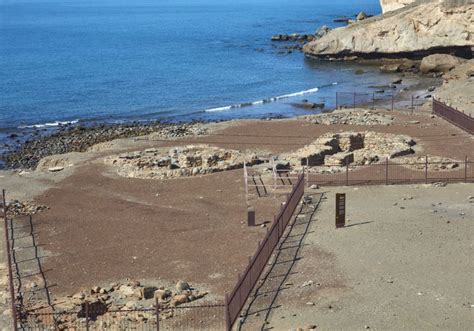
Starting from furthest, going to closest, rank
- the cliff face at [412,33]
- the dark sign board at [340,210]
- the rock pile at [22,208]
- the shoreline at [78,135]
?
1. the cliff face at [412,33]
2. the shoreline at [78,135]
3. the rock pile at [22,208]
4. the dark sign board at [340,210]

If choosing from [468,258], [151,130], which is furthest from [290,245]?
[151,130]

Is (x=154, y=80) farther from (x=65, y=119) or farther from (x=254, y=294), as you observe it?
(x=254, y=294)

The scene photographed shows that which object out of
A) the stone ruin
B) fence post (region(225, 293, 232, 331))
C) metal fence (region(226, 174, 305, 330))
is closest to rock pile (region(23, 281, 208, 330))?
metal fence (region(226, 174, 305, 330))

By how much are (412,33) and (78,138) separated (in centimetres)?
4426

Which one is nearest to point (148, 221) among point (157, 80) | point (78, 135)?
point (78, 135)

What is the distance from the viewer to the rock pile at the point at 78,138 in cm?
4769

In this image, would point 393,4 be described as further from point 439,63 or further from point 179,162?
point 179,162

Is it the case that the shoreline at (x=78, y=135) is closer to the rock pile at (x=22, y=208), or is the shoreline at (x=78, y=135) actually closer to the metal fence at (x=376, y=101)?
the metal fence at (x=376, y=101)

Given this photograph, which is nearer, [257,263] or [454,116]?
[257,263]

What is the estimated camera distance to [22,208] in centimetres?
3275

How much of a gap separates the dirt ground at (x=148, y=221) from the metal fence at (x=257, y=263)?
3.44ft

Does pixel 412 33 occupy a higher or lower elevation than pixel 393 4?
lower

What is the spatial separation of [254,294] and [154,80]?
6075cm

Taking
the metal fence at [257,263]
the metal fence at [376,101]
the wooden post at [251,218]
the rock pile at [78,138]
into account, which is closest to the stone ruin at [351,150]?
the metal fence at [257,263]
